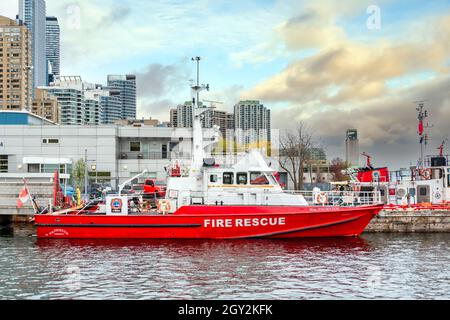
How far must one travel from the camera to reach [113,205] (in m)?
30.1

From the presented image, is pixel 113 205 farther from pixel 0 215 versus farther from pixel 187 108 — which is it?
pixel 187 108

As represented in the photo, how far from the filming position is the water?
56.7ft

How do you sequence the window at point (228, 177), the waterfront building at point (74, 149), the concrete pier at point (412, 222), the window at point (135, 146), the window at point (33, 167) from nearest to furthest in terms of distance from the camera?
1. the window at point (228, 177)
2. the concrete pier at point (412, 222)
3. the window at point (33, 167)
4. the waterfront building at point (74, 149)
5. the window at point (135, 146)

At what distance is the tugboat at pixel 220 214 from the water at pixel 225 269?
0.91 meters

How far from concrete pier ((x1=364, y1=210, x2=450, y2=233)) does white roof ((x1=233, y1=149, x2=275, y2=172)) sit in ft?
29.4

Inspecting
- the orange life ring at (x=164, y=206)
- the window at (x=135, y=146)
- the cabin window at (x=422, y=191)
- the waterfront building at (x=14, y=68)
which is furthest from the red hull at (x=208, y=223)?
the waterfront building at (x=14, y=68)

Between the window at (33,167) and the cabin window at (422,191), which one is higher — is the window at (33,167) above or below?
above

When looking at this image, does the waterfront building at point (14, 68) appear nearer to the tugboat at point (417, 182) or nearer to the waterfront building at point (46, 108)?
the waterfront building at point (46, 108)

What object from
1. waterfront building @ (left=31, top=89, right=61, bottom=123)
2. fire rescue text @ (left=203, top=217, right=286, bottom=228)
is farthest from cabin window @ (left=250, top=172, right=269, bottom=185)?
waterfront building @ (left=31, top=89, right=61, bottom=123)

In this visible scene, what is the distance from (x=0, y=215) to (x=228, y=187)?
62.2 feet

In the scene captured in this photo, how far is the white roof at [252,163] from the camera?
100ft

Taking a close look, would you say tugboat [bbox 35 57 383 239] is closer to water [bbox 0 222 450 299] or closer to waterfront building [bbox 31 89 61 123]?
water [bbox 0 222 450 299]
